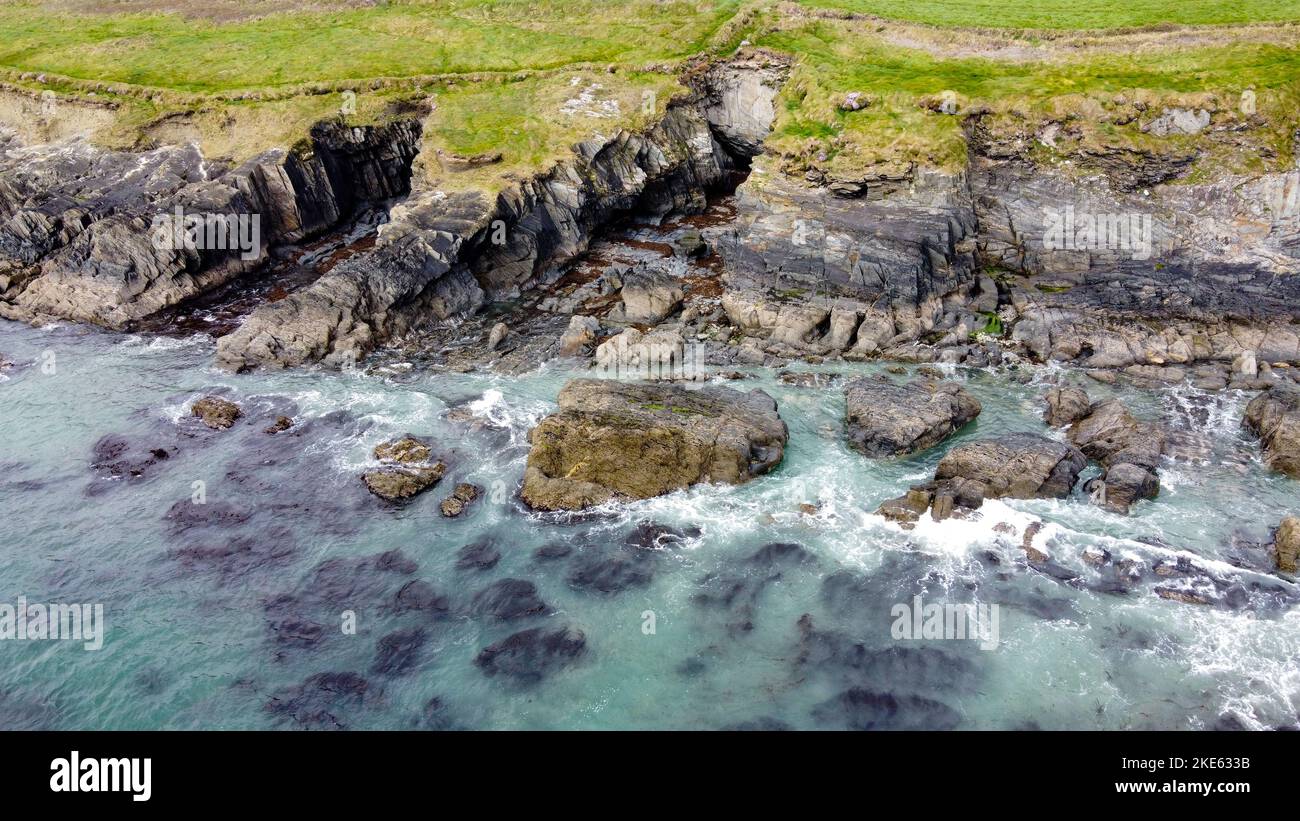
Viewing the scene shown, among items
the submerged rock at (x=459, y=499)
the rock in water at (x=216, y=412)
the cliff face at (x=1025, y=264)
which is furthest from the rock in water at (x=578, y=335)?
the rock in water at (x=216, y=412)

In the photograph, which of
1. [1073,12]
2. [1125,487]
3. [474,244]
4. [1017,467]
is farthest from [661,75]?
[1125,487]

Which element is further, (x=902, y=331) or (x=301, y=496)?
(x=902, y=331)

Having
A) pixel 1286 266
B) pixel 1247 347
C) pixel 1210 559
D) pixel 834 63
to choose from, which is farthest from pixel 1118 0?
pixel 1210 559

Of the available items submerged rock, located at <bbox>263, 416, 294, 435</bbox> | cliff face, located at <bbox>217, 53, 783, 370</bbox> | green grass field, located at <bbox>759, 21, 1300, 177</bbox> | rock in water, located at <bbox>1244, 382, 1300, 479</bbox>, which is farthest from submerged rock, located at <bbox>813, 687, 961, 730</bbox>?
green grass field, located at <bbox>759, 21, 1300, 177</bbox>

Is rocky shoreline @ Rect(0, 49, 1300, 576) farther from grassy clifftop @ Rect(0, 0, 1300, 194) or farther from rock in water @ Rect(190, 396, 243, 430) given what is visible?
grassy clifftop @ Rect(0, 0, 1300, 194)
